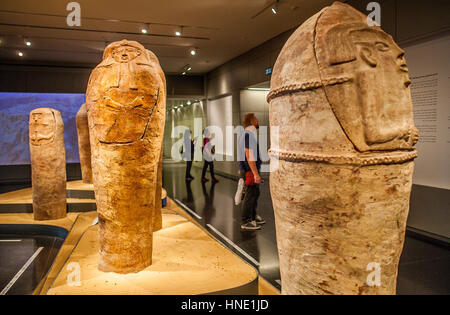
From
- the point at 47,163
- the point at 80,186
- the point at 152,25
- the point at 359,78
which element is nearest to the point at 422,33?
the point at 359,78

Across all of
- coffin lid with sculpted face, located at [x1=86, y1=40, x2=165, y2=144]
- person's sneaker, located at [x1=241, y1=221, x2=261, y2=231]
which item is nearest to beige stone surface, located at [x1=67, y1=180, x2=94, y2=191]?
person's sneaker, located at [x1=241, y1=221, x2=261, y2=231]

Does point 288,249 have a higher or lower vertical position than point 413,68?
lower

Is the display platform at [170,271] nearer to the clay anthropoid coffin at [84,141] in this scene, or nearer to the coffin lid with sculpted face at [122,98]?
the coffin lid with sculpted face at [122,98]

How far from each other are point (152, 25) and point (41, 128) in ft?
10.6

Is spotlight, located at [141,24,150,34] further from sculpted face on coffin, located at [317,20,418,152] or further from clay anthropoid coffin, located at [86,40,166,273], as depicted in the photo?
sculpted face on coffin, located at [317,20,418,152]

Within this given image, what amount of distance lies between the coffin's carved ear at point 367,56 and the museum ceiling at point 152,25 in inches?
198

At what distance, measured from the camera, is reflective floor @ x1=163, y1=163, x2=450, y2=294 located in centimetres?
327

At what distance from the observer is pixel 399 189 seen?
1302mm

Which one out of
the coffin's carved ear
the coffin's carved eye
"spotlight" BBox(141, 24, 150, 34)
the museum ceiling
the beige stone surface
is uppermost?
the museum ceiling

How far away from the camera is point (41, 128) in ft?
17.6

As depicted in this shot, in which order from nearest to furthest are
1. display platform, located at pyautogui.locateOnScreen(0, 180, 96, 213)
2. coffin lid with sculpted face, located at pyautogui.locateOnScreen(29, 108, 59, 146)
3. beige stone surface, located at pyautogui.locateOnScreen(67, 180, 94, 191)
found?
1. coffin lid with sculpted face, located at pyautogui.locateOnScreen(29, 108, 59, 146)
2. display platform, located at pyautogui.locateOnScreen(0, 180, 96, 213)
3. beige stone surface, located at pyautogui.locateOnScreen(67, 180, 94, 191)

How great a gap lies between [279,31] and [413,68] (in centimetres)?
349

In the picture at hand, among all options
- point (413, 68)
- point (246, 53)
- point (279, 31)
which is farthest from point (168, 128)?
point (413, 68)
